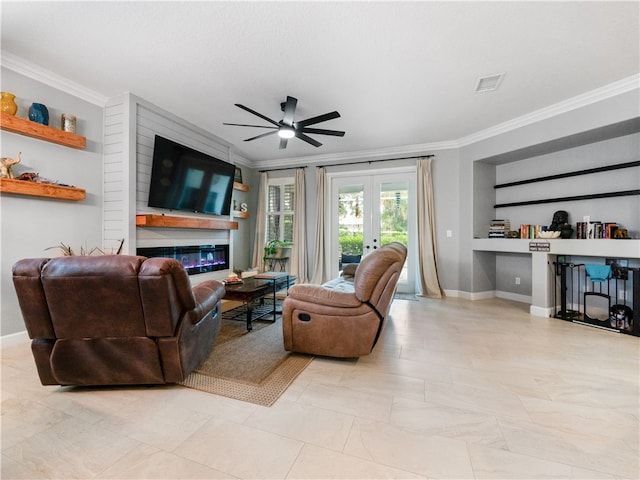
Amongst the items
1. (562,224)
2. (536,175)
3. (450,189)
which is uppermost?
(536,175)

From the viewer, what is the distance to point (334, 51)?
8.32 ft

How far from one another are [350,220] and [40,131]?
4.58 m

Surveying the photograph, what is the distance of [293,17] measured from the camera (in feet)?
7.05

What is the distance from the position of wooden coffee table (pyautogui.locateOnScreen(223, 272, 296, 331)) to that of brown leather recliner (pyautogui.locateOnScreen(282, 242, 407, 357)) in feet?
2.08

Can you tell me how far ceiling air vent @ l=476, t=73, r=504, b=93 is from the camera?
9.64 ft

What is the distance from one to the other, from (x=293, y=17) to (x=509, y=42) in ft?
6.18

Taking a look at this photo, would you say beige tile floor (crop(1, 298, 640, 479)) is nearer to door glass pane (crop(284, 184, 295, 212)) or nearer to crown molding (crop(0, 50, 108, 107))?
crown molding (crop(0, 50, 108, 107))

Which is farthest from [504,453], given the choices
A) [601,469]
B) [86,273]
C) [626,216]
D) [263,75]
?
[626,216]

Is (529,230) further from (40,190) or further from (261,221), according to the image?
(40,190)

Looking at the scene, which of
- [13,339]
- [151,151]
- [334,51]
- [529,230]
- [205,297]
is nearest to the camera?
[205,297]

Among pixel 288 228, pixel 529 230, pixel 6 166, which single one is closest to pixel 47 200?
pixel 6 166

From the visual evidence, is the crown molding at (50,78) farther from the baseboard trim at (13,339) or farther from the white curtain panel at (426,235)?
the white curtain panel at (426,235)

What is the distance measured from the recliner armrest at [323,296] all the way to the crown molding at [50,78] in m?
3.45

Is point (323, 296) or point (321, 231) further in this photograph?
point (321, 231)
